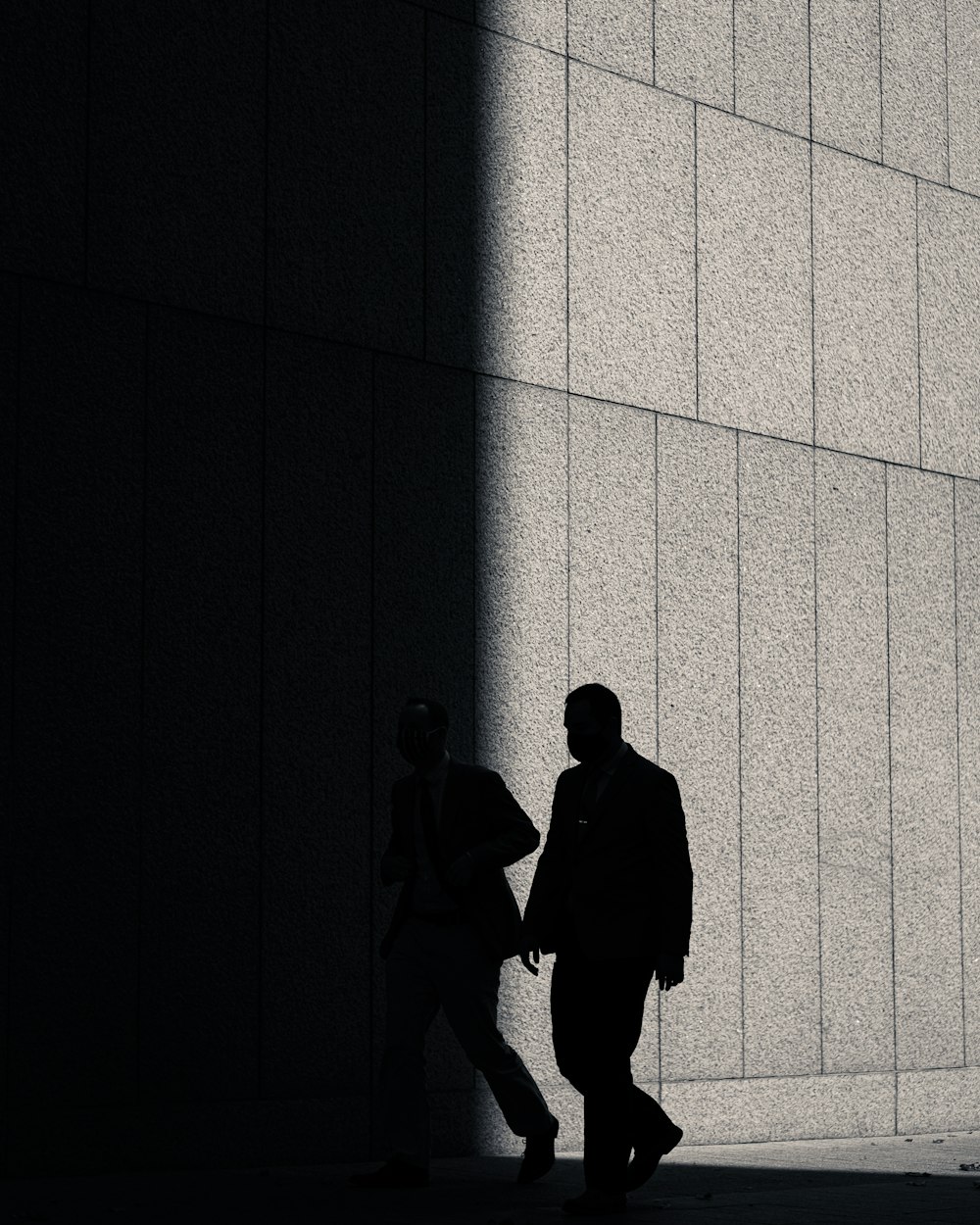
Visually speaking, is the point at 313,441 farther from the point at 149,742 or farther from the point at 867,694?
the point at 867,694

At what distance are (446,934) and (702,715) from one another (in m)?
3.30

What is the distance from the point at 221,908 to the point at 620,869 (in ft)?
7.10

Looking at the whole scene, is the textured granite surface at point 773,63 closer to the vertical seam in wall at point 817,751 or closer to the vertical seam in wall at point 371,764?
the vertical seam in wall at point 817,751

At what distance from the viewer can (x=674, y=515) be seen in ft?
37.4

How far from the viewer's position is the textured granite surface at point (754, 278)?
465 inches

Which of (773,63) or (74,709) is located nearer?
(74,709)

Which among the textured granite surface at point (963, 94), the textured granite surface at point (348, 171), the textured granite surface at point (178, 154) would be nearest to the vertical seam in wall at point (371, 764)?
the textured granite surface at point (348, 171)

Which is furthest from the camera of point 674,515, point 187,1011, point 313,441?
point 674,515

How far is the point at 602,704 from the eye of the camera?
805cm

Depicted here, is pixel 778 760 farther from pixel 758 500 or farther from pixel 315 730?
pixel 315 730

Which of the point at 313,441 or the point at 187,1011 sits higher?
the point at 313,441

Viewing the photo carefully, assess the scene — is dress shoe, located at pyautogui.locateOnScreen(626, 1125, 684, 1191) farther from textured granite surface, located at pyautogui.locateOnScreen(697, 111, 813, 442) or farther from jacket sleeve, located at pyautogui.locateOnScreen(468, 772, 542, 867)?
textured granite surface, located at pyautogui.locateOnScreen(697, 111, 813, 442)

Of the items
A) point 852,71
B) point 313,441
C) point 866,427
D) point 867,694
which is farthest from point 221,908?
point 852,71

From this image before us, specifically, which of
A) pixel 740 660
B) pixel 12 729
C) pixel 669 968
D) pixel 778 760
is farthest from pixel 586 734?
pixel 778 760
